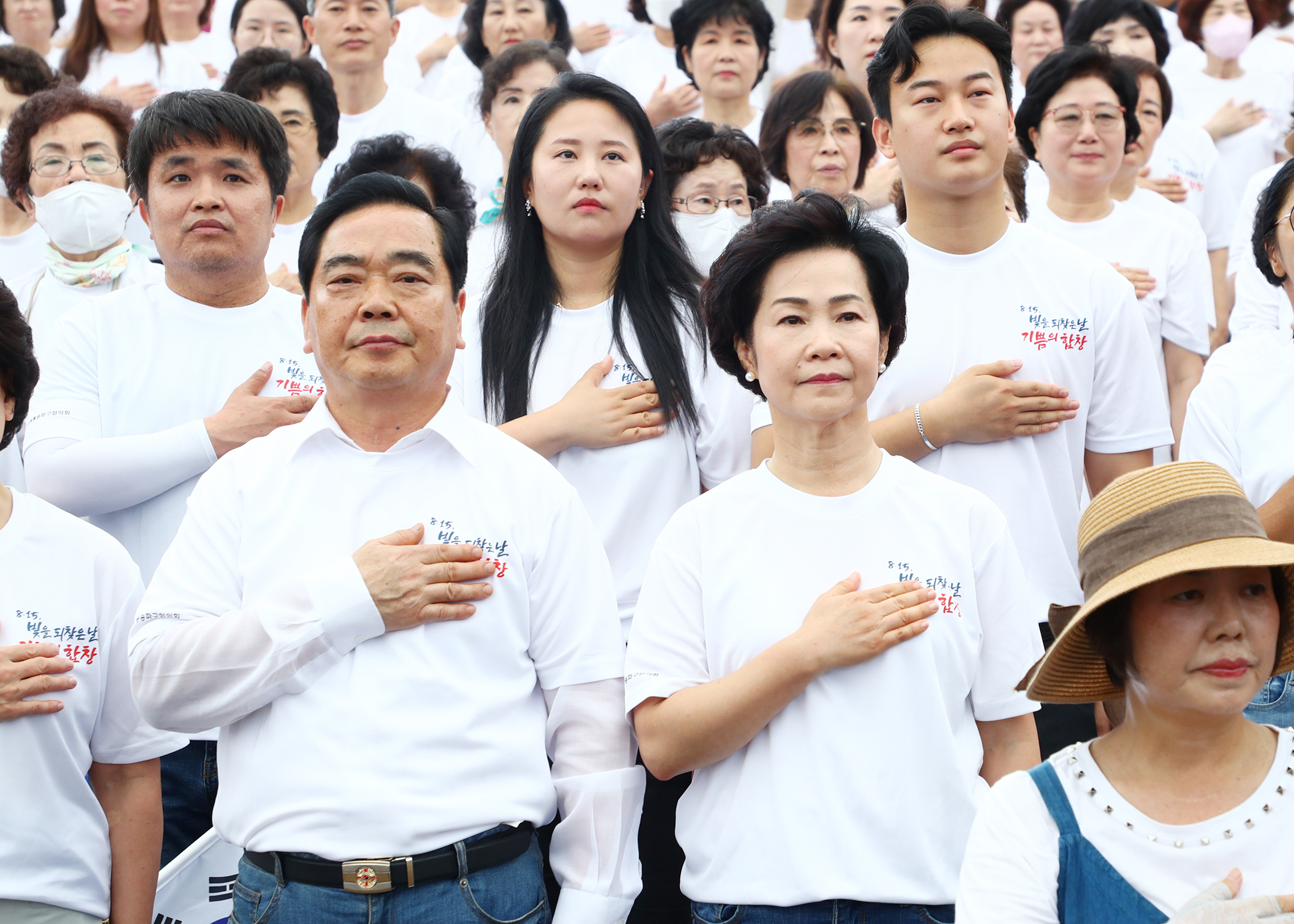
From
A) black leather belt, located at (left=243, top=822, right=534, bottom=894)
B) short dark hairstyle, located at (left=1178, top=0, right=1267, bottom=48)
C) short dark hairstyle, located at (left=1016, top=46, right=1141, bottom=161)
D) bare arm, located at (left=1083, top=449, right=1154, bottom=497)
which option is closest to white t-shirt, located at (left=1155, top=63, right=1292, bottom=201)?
short dark hairstyle, located at (left=1178, top=0, right=1267, bottom=48)

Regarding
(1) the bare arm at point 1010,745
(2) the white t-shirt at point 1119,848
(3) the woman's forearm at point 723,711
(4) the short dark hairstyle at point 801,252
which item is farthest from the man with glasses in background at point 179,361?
(2) the white t-shirt at point 1119,848

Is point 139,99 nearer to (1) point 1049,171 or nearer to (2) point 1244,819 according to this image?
(1) point 1049,171

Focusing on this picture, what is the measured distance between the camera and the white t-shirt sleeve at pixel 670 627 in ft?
9.29

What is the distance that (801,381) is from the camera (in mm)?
2969

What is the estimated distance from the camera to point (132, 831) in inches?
123

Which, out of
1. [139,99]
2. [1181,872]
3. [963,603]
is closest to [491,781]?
[963,603]

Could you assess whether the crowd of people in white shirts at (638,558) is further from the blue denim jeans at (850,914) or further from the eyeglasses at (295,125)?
the eyeglasses at (295,125)

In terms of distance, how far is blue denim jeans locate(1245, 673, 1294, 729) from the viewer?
314 cm

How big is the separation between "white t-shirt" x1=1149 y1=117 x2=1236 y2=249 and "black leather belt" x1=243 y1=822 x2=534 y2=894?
17.4 ft

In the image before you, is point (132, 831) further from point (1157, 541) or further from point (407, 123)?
point (407, 123)

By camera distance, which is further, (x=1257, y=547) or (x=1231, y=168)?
(x=1231, y=168)

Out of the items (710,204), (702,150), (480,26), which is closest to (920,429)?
(710,204)

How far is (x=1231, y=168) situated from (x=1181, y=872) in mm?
6194

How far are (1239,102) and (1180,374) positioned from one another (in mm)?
3386
